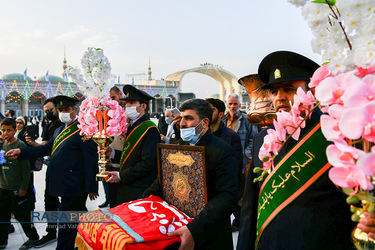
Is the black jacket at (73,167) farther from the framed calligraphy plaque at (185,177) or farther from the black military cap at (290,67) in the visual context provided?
the black military cap at (290,67)

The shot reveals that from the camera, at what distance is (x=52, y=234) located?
4.12 metres

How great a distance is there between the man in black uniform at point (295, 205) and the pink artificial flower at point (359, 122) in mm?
648

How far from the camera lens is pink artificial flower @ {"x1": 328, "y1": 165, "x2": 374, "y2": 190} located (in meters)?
0.76

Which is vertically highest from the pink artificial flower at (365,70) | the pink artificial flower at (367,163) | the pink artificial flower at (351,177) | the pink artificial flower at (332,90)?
the pink artificial flower at (365,70)

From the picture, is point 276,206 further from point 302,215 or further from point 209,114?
point 209,114

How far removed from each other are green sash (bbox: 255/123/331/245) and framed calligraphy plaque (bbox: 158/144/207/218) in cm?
52

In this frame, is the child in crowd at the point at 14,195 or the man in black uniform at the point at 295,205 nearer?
the man in black uniform at the point at 295,205

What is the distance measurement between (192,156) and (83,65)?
2.64 metres

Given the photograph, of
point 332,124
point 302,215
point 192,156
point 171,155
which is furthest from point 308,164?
point 171,155

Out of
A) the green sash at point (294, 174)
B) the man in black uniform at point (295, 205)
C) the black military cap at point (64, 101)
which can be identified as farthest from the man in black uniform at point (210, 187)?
the black military cap at point (64, 101)

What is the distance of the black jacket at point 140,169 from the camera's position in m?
3.25

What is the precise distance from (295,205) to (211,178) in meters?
0.80

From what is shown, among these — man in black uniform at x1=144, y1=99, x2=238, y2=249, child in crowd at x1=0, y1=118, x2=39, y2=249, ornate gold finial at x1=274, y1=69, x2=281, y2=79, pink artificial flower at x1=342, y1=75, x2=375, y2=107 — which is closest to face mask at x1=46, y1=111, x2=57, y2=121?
child in crowd at x1=0, y1=118, x2=39, y2=249

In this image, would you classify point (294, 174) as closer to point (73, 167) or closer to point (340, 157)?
point (340, 157)
